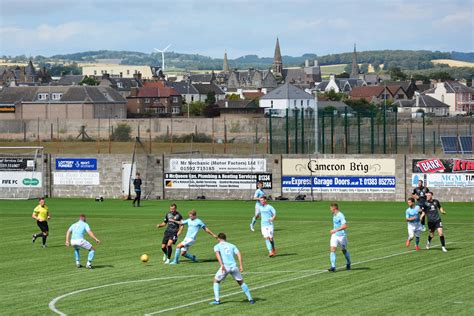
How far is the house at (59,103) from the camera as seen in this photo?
14312cm

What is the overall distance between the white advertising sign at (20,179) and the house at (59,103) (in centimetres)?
7593

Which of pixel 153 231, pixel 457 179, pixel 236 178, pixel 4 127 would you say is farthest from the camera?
pixel 4 127

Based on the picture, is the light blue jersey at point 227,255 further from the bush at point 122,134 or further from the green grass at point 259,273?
the bush at point 122,134

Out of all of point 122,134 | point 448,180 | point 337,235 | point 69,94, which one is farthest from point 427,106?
point 337,235

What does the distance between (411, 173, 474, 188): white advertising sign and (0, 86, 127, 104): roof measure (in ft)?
304

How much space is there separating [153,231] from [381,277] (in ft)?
55.3

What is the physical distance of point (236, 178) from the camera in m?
61.2

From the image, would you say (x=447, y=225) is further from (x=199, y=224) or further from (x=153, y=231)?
(x=199, y=224)

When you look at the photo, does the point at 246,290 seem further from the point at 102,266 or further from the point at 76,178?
the point at 76,178

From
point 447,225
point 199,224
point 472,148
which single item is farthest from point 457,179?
point 199,224

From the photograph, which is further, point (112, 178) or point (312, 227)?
point (112, 178)

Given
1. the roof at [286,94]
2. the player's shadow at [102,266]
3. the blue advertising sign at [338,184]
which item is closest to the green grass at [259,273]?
the player's shadow at [102,266]

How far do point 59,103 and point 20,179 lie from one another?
79.1 meters

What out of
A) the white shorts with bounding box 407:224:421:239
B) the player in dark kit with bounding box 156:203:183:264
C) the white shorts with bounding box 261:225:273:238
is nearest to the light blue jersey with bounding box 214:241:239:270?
the player in dark kit with bounding box 156:203:183:264
